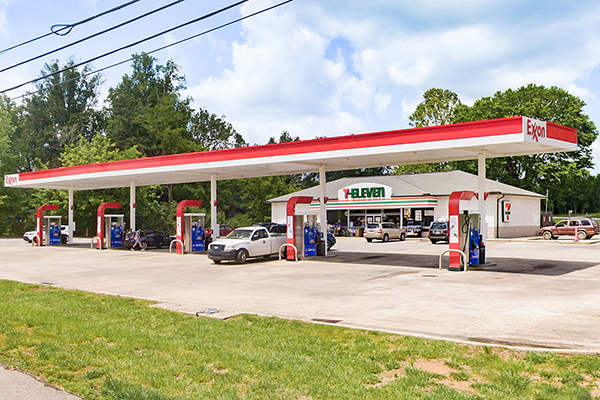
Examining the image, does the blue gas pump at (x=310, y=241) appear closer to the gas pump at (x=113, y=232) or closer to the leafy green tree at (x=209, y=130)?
the gas pump at (x=113, y=232)

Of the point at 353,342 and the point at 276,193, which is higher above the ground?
the point at 276,193

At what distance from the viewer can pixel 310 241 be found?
24969 mm

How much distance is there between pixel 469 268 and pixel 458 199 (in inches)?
101

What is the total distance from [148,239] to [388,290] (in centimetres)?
2121

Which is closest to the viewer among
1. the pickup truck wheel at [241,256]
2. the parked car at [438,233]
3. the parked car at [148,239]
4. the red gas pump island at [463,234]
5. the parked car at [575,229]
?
the red gas pump island at [463,234]

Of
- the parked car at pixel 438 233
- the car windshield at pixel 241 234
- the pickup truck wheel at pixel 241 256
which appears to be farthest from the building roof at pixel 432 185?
the pickup truck wheel at pixel 241 256

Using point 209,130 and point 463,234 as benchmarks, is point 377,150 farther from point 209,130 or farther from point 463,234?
point 209,130

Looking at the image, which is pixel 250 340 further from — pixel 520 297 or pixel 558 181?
pixel 558 181

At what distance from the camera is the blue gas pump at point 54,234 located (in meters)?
37.8

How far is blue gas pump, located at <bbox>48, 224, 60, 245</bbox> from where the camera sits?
124 feet

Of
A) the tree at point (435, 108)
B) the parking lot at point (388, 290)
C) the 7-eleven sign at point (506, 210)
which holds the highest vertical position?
the tree at point (435, 108)

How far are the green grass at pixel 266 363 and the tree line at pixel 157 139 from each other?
43.2m

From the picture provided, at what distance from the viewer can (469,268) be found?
1953 cm

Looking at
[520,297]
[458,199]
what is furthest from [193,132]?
[520,297]
